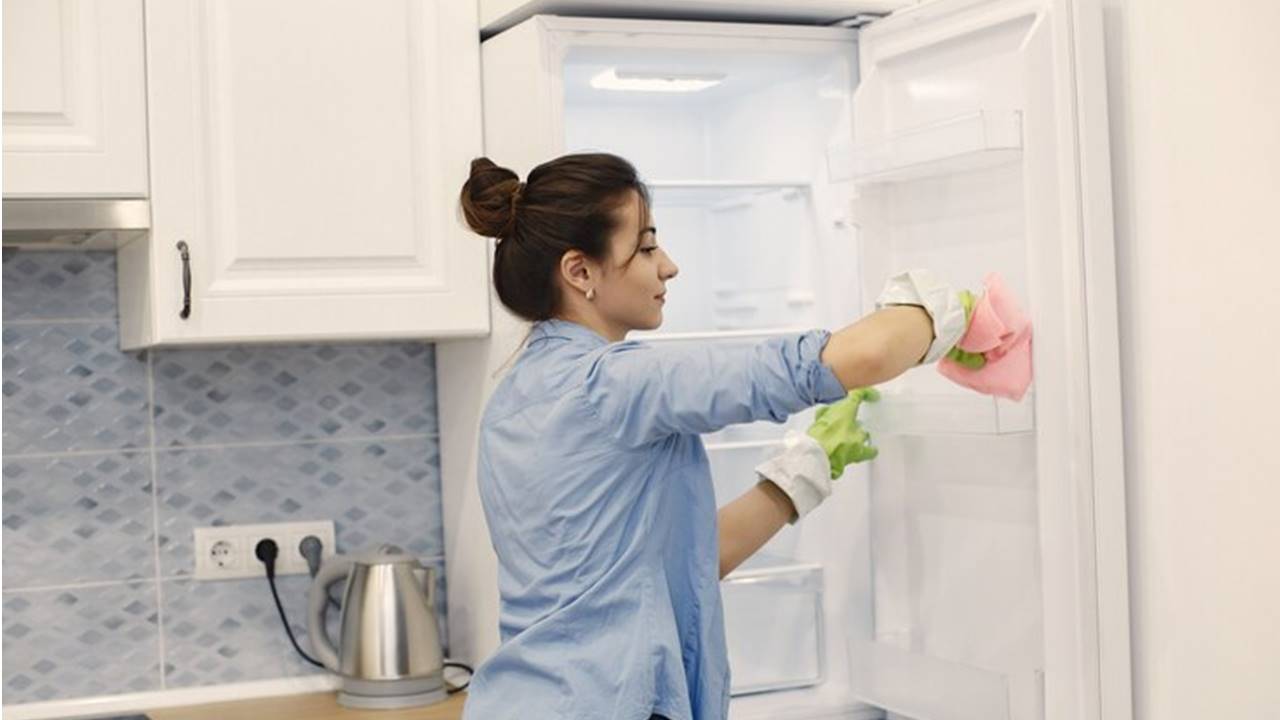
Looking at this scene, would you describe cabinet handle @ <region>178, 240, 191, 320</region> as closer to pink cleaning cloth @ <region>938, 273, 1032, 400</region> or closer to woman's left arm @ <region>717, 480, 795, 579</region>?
woman's left arm @ <region>717, 480, 795, 579</region>

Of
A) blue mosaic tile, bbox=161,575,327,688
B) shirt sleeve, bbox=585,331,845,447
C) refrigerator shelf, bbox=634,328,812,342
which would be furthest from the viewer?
blue mosaic tile, bbox=161,575,327,688

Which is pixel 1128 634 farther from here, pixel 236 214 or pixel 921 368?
pixel 236 214

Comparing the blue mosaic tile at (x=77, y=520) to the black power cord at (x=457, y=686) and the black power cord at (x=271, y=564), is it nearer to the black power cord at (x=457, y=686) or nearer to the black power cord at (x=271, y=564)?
the black power cord at (x=271, y=564)

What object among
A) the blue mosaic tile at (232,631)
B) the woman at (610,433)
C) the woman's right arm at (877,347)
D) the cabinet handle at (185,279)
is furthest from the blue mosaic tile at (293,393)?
the woman's right arm at (877,347)

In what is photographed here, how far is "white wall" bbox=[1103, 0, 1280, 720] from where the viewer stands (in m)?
1.86

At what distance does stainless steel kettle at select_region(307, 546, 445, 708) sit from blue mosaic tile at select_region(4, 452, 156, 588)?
0.31m

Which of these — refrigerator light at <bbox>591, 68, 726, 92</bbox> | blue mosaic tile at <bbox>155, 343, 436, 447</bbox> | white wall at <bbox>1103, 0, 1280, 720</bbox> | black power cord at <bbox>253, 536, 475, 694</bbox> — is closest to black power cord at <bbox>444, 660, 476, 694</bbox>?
black power cord at <bbox>253, 536, 475, 694</bbox>

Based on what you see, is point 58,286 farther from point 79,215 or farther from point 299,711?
point 299,711

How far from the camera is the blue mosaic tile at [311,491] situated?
265 cm

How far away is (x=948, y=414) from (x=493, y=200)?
1.99ft

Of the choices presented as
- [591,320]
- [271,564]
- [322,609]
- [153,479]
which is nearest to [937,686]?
[591,320]

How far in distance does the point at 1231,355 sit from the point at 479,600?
3.84ft

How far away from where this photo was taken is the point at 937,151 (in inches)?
81.8

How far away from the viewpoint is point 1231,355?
74.6 inches
